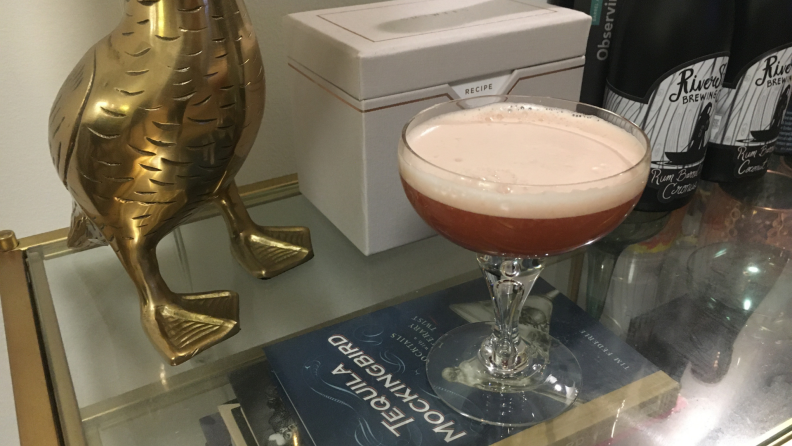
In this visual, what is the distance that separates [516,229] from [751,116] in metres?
0.43

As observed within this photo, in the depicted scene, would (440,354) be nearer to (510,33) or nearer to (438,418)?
(438,418)

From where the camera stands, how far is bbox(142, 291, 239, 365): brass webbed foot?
0.47 m

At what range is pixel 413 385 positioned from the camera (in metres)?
0.45

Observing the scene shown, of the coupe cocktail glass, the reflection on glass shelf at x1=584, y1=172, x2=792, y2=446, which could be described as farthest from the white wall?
the reflection on glass shelf at x1=584, y1=172, x2=792, y2=446

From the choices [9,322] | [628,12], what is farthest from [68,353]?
[628,12]

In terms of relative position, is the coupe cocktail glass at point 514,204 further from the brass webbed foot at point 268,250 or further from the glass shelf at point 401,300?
the brass webbed foot at point 268,250

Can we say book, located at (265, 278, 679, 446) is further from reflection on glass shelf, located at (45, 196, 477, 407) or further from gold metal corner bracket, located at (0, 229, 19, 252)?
gold metal corner bracket, located at (0, 229, 19, 252)

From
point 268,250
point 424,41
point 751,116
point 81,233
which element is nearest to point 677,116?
point 751,116

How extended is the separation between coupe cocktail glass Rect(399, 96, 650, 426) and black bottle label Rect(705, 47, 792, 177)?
0.92ft

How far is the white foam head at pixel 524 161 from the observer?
0.34m

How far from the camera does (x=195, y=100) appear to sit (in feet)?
1.30

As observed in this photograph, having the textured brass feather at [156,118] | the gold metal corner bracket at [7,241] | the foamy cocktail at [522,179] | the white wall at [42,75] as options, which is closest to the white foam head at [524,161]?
the foamy cocktail at [522,179]

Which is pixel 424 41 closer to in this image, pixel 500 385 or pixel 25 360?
pixel 500 385

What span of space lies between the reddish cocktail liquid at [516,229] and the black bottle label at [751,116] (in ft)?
1.12
